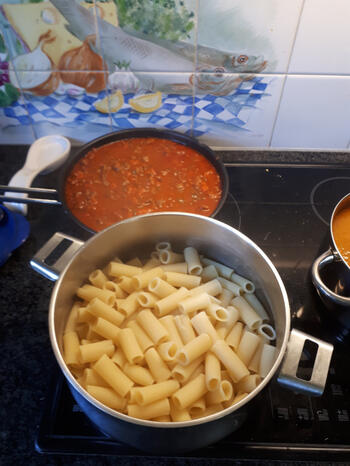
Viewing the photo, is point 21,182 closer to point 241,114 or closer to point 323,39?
point 241,114

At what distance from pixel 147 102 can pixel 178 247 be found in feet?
1.47

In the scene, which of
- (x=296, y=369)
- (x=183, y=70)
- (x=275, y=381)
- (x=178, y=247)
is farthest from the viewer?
(x=183, y=70)

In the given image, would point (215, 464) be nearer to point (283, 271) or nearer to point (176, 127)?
point (283, 271)

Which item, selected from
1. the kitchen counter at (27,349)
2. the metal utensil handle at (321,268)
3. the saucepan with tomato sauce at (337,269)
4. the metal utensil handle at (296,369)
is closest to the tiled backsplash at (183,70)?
the kitchen counter at (27,349)

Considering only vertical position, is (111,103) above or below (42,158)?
above

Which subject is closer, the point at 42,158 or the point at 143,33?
the point at 143,33

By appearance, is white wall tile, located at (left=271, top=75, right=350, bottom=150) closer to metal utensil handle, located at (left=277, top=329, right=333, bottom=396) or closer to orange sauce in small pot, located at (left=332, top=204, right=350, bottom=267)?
orange sauce in small pot, located at (left=332, top=204, right=350, bottom=267)

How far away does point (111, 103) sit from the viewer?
1.09 metres

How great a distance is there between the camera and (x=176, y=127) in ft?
3.80

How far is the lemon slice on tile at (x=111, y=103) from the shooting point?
108 centimetres

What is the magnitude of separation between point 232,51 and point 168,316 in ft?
2.20

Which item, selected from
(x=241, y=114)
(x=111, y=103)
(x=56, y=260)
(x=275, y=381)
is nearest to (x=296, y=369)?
(x=275, y=381)

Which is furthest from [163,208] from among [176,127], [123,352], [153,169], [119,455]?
[119,455]

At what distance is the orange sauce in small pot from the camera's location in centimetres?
79
